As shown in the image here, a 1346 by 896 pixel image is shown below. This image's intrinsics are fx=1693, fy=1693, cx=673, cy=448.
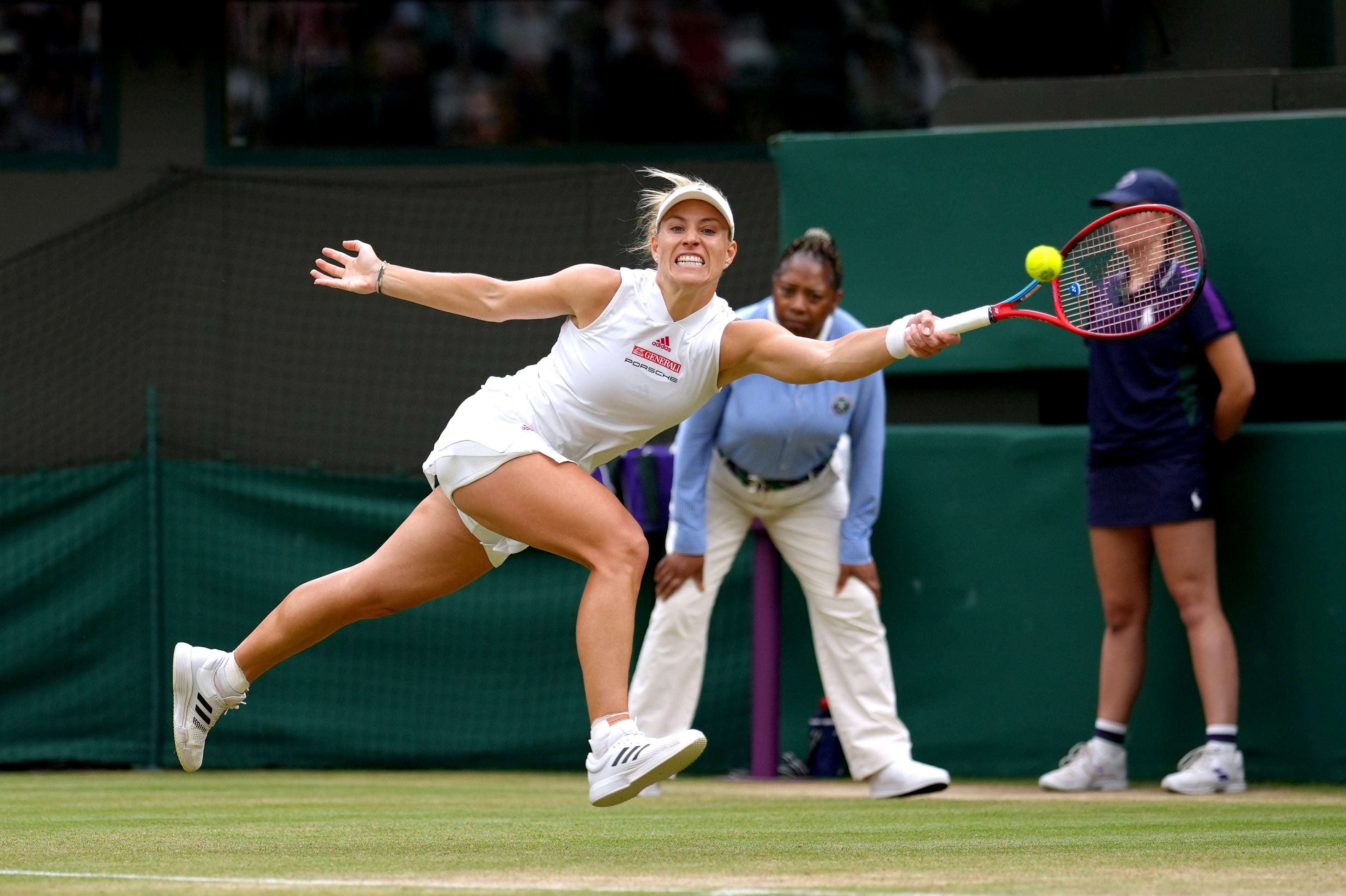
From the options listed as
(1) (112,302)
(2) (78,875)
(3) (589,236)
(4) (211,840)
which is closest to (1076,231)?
(3) (589,236)

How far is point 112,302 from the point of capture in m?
9.82

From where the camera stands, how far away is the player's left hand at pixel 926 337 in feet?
14.2

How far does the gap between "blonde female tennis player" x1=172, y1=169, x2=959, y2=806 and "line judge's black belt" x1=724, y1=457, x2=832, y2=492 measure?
5.64 feet

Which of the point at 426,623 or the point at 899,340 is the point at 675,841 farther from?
the point at 426,623

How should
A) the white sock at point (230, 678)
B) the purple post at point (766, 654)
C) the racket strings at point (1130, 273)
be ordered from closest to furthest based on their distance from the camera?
the white sock at point (230, 678)
the racket strings at point (1130, 273)
the purple post at point (766, 654)

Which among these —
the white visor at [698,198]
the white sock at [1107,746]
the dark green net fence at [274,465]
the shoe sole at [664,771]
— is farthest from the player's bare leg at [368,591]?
the dark green net fence at [274,465]

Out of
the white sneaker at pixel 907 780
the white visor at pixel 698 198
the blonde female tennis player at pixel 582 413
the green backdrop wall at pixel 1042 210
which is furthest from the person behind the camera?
the green backdrop wall at pixel 1042 210

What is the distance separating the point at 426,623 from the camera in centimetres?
824

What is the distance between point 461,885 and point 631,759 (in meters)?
0.71

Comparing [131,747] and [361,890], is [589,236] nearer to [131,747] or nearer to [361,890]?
[131,747]

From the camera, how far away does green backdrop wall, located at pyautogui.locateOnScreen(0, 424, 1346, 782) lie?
23.9 feet

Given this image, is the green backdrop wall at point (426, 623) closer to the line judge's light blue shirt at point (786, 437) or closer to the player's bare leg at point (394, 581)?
the line judge's light blue shirt at point (786, 437)

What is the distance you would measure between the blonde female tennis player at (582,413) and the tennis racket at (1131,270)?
798mm

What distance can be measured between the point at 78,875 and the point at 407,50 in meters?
7.29
